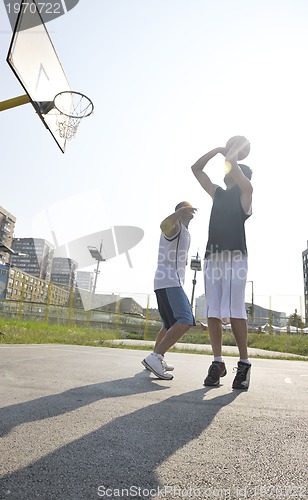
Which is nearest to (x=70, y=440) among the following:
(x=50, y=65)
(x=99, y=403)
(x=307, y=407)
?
(x=99, y=403)

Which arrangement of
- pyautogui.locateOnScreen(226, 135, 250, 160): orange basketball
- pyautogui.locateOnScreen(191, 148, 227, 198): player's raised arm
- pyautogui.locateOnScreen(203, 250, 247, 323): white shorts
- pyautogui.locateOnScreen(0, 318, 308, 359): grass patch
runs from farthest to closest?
1. pyautogui.locateOnScreen(0, 318, 308, 359): grass patch
2. pyautogui.locateOnScreen(191, 148, 227, 198): player's raised arm
3. pyautogui.locateOnScreen(226, 135, 250, 160): orange basketball
4. pyautogui.locateOnScreen(203, 250, 247, 323): white shorts

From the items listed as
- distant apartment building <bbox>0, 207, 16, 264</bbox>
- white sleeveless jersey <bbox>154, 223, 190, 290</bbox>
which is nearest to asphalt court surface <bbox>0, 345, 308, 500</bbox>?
white sleeveless jersey <bbox>154, 223, 190, 290</bbox>

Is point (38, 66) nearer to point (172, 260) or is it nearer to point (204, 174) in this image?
point (204, 174)

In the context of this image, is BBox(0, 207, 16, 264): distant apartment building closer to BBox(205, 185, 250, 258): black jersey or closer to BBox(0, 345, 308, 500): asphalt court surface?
BBox(205, 185, 250, 258): black jersey

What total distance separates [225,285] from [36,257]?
16652 centimetres

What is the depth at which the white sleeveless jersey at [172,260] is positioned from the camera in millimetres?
3365

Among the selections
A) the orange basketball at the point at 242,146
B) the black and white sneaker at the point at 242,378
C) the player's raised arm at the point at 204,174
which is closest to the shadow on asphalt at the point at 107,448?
the black and white sneaker at the point at 242,378

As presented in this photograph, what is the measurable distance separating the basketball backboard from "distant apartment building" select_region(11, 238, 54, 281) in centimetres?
13568

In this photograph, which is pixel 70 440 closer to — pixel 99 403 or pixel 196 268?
pixel 99 403

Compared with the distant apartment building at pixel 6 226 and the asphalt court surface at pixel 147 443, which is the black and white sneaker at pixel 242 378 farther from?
the distant apartment building at pixel 6 226

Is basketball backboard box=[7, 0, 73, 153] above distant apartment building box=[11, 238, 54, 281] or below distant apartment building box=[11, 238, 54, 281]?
below

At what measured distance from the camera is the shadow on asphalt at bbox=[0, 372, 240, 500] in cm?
84

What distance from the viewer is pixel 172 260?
3.41 metres

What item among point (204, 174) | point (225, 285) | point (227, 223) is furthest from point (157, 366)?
point (204, 174)
